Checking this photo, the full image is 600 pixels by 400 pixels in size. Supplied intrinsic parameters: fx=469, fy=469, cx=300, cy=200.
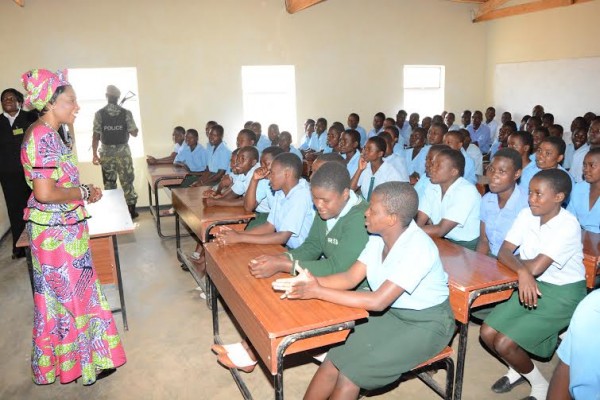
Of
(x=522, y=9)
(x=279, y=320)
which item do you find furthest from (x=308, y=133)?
(x=279, y=320)

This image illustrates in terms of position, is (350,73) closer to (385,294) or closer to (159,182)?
(159,182)

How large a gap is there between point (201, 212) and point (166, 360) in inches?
44.5

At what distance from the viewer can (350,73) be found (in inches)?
331

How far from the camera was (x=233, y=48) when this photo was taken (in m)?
7.52

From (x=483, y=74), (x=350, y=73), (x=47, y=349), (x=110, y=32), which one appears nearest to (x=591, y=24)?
(x=483, y=74)

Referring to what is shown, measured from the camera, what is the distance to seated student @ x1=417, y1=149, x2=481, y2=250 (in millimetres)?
2898

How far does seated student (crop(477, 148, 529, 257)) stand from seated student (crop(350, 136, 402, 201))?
132cm

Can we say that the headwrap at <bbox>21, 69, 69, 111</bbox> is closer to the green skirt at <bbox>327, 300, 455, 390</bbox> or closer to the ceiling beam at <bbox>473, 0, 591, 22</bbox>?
the green skirt at <bbox>327, 300, 455, 390</bbox>

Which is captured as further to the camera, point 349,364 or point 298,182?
point 298,182

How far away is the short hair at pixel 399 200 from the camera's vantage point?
1.93 meters

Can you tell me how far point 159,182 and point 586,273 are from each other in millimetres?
4381

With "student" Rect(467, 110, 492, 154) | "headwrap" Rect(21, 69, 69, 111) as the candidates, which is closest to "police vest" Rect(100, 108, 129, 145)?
"headwrap" Rect(21, 69, 69, 111)

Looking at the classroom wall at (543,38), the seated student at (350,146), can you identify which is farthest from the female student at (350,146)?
the classroom wall at (543,38)

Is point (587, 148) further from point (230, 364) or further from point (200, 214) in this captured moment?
point (230, 364)
